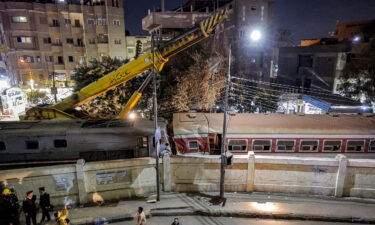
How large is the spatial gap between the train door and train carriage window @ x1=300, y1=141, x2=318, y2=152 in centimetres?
537

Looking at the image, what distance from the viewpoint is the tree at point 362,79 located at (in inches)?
1000

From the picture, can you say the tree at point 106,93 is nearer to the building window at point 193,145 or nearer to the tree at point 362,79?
the building window at point 193,145

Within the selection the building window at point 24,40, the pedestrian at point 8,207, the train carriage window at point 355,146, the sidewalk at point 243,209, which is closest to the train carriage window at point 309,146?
the train carriage window at point 355,146

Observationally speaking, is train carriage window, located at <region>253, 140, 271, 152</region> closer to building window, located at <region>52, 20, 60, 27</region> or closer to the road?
the road

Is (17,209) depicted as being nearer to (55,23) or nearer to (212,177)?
(212,177)

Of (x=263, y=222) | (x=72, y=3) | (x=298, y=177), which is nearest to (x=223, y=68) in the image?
(x=298, y=177)

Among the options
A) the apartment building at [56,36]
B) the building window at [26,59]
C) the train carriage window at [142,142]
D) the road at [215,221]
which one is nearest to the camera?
the road at [215,221]

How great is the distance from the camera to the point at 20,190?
31.4 ft

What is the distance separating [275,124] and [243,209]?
702cm

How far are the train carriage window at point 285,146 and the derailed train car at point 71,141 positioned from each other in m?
8.15

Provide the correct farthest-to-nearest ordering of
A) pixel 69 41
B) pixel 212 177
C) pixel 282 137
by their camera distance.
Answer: pixel 69 41, pixel 282 137, pixel 212 177

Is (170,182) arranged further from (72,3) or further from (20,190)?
(72,3)

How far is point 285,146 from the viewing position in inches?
588

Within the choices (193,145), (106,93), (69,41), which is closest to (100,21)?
(69,41)
